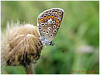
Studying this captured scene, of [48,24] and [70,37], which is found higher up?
[48,24]

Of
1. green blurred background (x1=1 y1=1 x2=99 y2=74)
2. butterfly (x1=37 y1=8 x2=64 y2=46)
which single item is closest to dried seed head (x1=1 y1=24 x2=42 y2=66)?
butterfly (x1=37 y1=8 x2=64 y2=46)

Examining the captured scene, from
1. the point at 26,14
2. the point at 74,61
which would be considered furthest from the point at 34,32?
the point at 26,14

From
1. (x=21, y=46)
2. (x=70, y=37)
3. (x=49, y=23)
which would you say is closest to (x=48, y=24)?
(x=49, y=23)

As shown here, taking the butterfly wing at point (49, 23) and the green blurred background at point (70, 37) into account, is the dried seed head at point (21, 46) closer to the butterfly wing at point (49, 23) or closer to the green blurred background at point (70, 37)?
the butterfly wing at point (49, 23)

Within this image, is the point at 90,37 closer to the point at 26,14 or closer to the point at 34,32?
the point at 26,14

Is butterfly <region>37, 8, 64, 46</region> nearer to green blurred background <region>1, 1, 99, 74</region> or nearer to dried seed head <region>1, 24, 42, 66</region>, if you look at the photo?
dried seed head <region>1, 24, 42, 66</region>

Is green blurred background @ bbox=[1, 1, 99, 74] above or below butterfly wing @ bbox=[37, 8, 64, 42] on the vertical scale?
below

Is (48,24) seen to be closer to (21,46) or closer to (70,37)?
(21,46)
